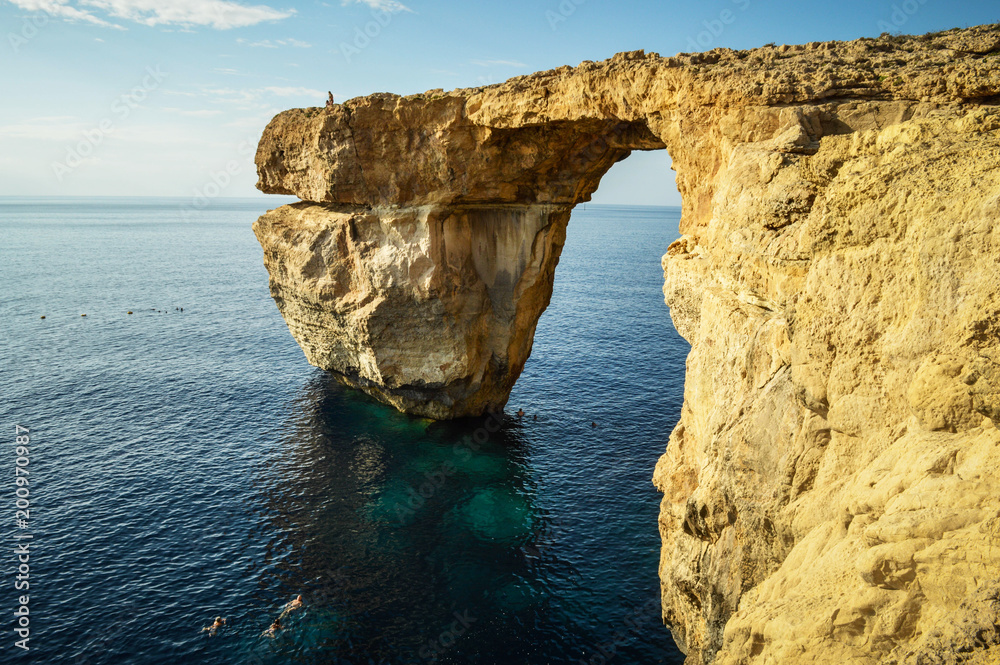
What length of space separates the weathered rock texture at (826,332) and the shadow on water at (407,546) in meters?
8.50

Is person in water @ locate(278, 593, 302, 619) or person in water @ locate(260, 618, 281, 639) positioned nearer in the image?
person in water @ locate(260, 618, 281, 639)

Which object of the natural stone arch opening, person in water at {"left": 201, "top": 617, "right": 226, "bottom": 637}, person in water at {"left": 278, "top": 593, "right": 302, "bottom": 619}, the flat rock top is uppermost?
the flat rock top

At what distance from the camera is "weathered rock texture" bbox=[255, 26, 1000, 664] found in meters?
9.25

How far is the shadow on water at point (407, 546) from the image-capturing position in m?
23.9

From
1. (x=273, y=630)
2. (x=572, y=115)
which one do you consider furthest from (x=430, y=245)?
(x=273, y=630)

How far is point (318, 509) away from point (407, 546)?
600cm

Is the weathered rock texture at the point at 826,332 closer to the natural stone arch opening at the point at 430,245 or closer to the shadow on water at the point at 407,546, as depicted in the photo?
the natural stone arch opening at the point at 430,245

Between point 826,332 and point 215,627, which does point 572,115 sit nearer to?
point 826,332

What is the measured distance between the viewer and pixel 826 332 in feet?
39.9

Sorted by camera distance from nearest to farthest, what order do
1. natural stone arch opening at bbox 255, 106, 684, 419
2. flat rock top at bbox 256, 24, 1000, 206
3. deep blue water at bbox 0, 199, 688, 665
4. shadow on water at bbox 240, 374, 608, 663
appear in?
flat rock top at bbox 256, 24, 1000, 206
shadow on water at bbox 240, 374, 608, 663
deep blue water at bbox 0, 199, 688, 665
natural stone arch opening at bbox 255, 106, 684, 419

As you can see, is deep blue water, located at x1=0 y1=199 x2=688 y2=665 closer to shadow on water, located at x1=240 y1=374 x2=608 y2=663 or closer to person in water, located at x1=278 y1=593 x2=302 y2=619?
shadow on water, located at x1=240 y1=374 x2=608 y2=663

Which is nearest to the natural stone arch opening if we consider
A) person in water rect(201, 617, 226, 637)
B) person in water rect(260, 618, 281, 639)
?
person in water rect(260, 618, 281, 639)

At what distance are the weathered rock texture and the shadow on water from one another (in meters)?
8.50

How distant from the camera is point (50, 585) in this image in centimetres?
2653
